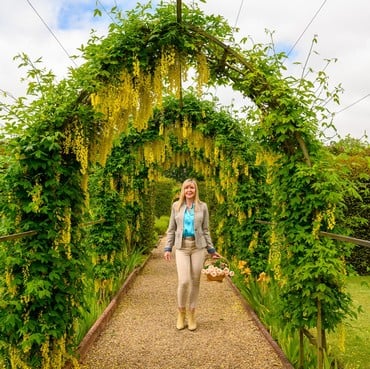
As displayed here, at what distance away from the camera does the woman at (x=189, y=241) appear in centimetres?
443

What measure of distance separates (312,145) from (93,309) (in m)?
3.00

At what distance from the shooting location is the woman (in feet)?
14.5

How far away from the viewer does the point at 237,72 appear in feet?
12.4

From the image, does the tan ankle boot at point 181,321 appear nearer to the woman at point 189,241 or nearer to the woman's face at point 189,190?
the woman at point 189,241

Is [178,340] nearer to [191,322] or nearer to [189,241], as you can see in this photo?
[191,322]

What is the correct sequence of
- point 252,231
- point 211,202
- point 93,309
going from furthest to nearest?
point 211,202
point 252,231
point 93,309

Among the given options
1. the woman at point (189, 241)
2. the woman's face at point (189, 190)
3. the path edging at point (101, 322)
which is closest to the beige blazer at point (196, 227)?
the woman at point (189, 241)

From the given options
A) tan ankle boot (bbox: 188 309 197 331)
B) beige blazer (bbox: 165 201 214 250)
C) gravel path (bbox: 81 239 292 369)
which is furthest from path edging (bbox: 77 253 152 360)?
beige blazer (bbox: 165 201 214 250)

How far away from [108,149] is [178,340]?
6.70 feet

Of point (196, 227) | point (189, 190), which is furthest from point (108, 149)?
point (196, 227)

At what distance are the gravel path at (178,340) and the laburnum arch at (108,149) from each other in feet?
1.88

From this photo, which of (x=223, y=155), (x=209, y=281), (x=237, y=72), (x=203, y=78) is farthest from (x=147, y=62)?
(x=209, y=281)

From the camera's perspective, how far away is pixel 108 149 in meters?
3.80

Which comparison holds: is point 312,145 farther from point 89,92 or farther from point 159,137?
point 159,137
